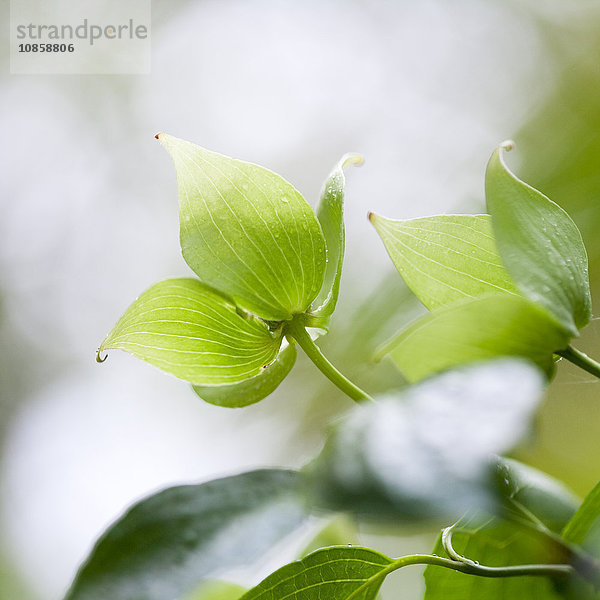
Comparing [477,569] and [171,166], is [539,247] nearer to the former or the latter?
[477,569]

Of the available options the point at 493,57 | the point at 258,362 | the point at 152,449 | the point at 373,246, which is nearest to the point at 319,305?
the point at 258,362

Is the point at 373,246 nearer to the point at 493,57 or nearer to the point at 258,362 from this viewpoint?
the point at 493,57
